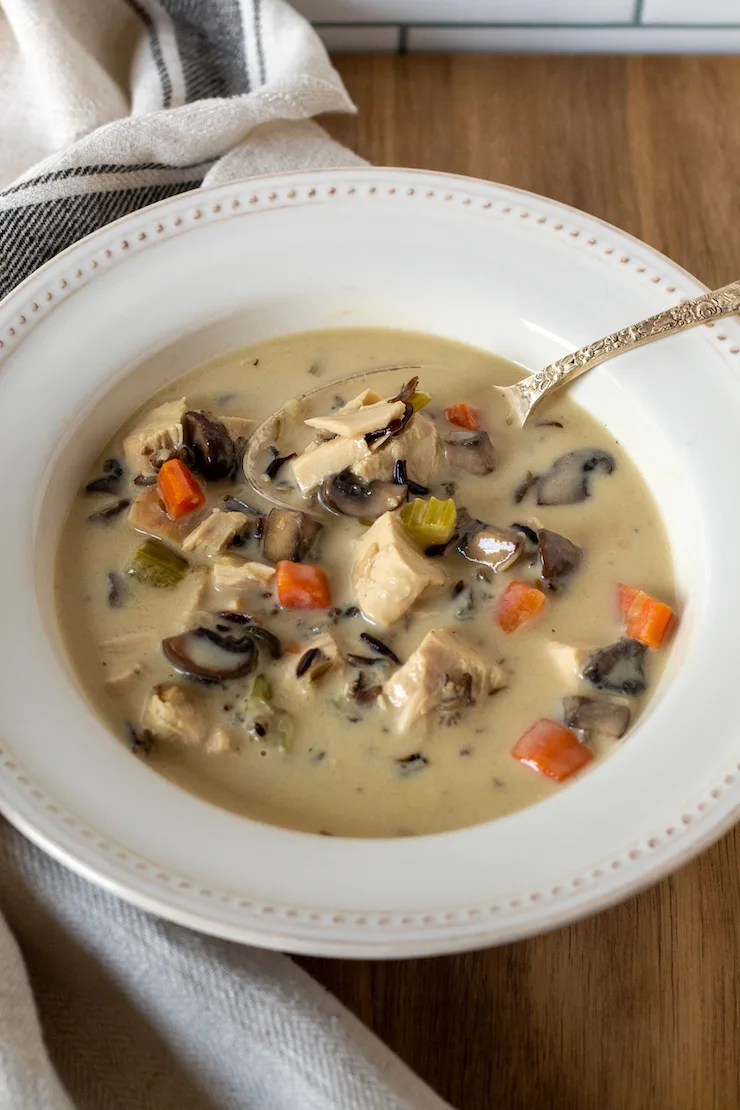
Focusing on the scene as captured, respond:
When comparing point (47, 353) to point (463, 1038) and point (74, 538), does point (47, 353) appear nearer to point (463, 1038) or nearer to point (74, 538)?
point (74, 538)

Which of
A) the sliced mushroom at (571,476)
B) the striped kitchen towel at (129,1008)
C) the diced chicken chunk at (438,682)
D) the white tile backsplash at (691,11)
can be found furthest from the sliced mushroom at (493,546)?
the white tile backsplash at (691,11)

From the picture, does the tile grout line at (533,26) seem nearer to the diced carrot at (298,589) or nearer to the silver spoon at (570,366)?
the silver spoon at (570,366)

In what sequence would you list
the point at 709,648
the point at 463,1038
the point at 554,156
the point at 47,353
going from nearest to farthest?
1. the point at 463,1038
2. the point at 709,648
3. the point at 47,353
4. the point at 554,156

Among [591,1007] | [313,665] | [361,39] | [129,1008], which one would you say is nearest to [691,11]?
[361,39]

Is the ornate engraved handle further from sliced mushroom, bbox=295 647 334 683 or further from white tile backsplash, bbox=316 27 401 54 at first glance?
white tile backsplash, bbox=316 27 401 54

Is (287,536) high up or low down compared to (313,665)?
up

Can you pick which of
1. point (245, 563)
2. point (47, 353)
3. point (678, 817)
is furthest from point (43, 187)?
point (678, 817)

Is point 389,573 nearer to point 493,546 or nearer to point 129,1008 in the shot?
point 493,546
